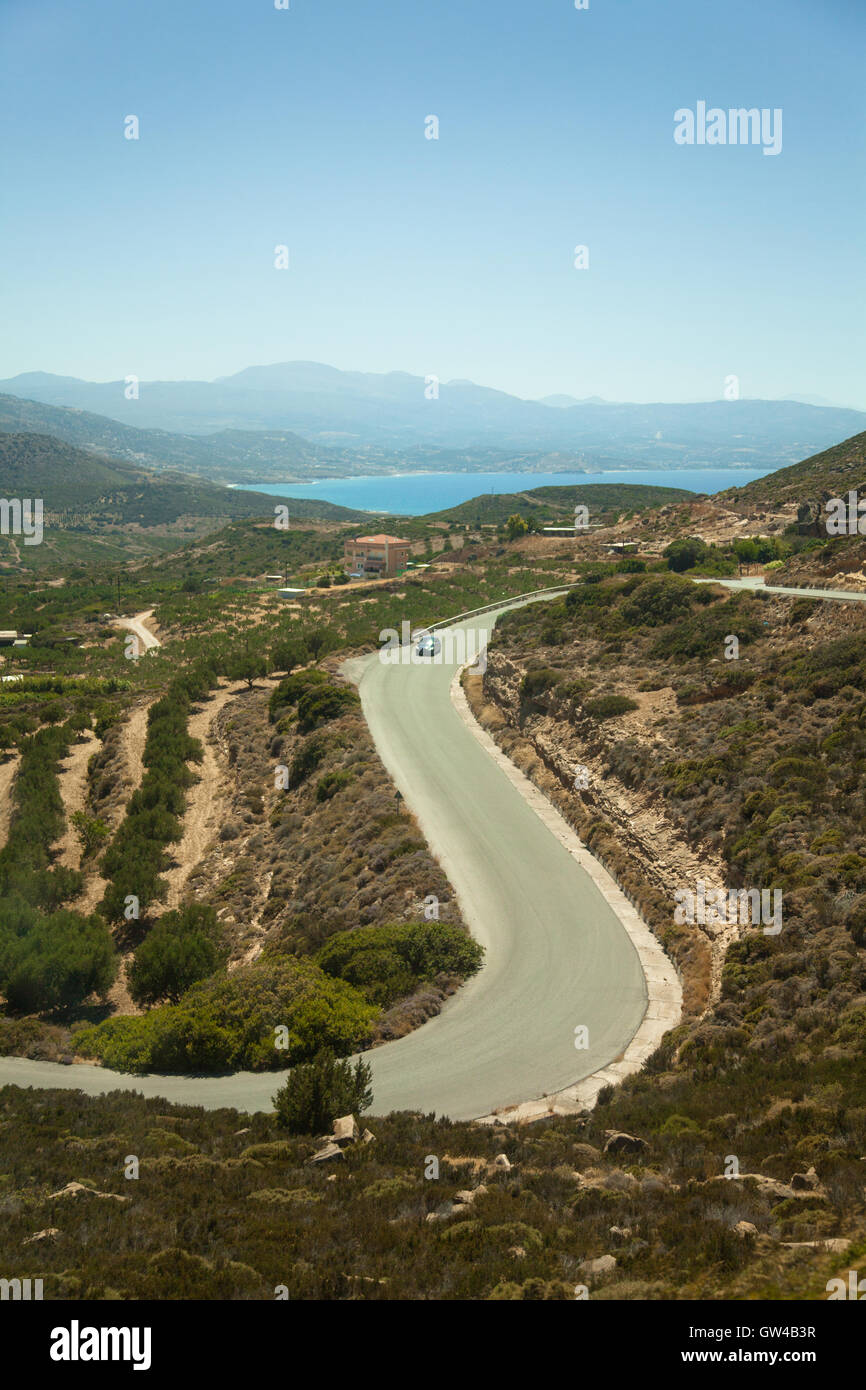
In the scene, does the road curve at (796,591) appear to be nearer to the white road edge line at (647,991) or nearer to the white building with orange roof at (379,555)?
the white road edge line at (647,991)

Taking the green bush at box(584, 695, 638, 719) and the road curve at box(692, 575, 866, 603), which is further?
the green bush at box(584, 695, 638, 719)

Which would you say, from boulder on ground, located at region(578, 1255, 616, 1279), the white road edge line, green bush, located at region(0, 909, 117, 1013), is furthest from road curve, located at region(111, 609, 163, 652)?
boulder on ground, located at region(578, 1255, 616, 1279)

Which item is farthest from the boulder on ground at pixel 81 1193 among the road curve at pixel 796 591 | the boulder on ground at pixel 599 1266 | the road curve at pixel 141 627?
the road curve at pixel 141 627

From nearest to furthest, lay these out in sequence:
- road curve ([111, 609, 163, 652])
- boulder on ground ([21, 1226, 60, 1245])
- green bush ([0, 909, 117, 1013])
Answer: boulder on ground ([21, 1226, 60, 1245]), green bush ([0, 909, 117, 1013]), road curve ([111, 609, 163, 652])

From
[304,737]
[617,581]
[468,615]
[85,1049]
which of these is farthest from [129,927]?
[468,615]

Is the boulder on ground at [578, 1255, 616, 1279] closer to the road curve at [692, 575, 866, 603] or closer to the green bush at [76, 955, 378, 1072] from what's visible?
the green bush at [76, 955, 378, 1072]

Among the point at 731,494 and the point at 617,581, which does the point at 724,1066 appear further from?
the point at 731,494

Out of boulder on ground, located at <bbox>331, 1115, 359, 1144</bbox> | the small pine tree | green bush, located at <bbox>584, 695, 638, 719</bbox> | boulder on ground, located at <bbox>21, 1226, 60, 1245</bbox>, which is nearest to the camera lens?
boulder on ground, located at <bbox>21, 1226, 60, 1245</bbox>

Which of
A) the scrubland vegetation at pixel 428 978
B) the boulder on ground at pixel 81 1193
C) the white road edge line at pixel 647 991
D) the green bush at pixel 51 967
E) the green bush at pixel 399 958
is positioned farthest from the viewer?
the green bush at pixel 51 967

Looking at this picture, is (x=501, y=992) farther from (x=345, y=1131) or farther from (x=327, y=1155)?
(x=327, y=1155)

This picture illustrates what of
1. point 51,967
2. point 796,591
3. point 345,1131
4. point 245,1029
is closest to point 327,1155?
point 345,1131
